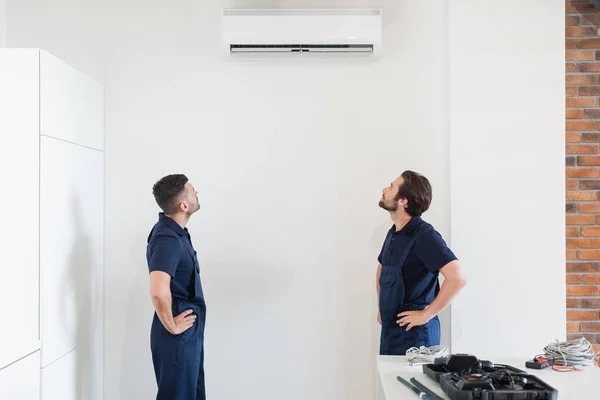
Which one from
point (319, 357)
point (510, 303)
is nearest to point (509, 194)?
point (510, 303)

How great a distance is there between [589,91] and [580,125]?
0.23 m

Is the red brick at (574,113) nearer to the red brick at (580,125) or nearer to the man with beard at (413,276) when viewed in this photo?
the red brick at (580,125)

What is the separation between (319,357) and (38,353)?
1.71 m

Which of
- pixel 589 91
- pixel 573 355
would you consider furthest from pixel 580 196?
pixel 573 355

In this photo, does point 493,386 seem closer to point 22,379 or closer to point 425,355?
point 425,355

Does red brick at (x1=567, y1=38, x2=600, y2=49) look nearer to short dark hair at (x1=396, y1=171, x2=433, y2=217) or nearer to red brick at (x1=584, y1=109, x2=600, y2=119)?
red brick at (x1=584, y1=109, x2=600, y2=119)

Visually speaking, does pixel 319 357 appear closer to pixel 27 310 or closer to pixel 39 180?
pixel 27 310

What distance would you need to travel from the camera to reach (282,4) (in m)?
3.74

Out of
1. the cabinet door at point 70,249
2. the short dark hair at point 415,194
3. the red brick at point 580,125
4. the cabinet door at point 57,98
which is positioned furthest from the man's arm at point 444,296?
the cabinet door at point 57,98

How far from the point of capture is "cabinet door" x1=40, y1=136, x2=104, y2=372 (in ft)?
9.74

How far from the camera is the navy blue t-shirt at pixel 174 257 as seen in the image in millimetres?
2967

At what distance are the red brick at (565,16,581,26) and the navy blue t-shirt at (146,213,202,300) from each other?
2785 millimetres

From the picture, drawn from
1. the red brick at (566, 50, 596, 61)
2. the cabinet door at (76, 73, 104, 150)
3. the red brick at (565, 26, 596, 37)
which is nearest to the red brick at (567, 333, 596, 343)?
the red brick at (566, 50, 596, 61)

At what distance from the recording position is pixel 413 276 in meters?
3.02
